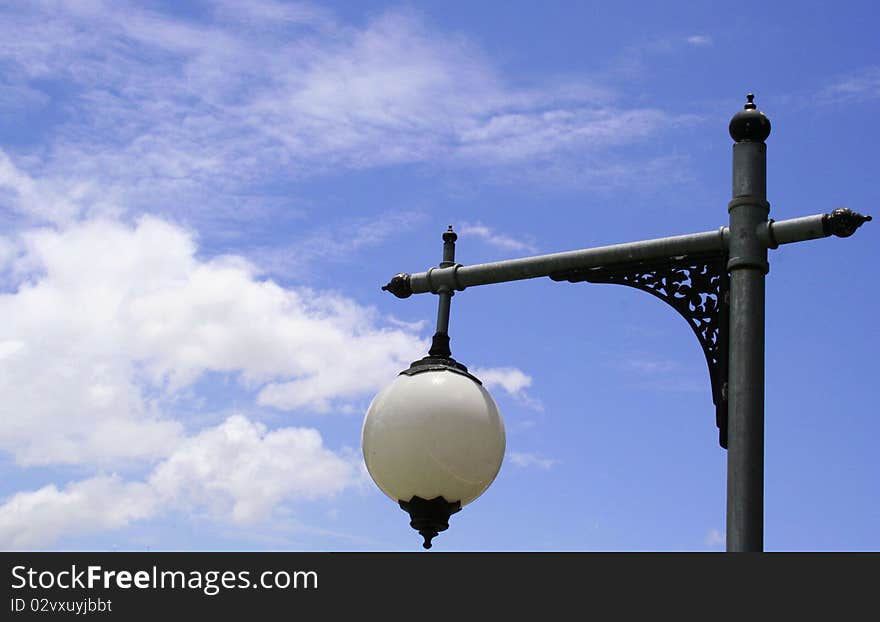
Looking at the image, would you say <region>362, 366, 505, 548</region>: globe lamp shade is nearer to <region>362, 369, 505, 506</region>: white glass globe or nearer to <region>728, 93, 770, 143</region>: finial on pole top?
<region>362, 369, 505, 506</region>: white glass globe

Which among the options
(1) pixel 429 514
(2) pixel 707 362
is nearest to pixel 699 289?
(2) pixel 707 362

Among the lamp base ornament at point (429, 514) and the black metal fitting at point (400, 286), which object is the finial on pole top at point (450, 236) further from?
the lamp base ornament at point (429, 514)

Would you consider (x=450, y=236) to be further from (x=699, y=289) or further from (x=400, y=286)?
(x=699, y=289)

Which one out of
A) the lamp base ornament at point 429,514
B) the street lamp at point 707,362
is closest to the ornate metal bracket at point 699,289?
the street lamp at point 707,362

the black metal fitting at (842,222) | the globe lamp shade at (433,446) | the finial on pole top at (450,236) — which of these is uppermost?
the finial on pole top at (450,236)

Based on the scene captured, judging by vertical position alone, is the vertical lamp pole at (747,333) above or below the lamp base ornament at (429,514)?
above

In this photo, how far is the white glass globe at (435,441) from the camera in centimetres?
670

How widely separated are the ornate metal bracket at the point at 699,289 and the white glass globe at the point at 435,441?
1025mm
